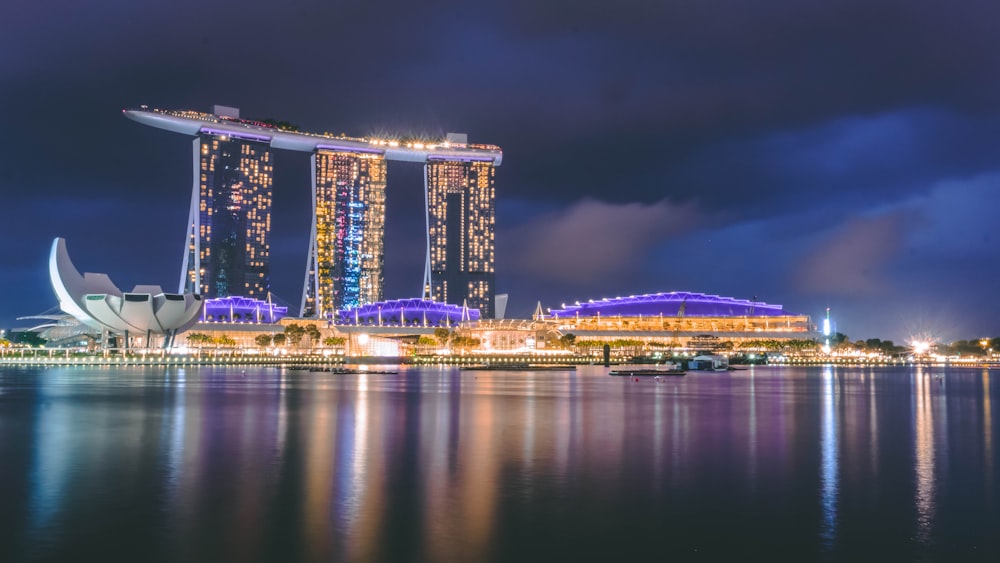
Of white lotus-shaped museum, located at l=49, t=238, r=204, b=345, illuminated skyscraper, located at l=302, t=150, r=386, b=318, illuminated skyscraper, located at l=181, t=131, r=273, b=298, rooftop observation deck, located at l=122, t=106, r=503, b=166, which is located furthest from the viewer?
illuminated skyscraper, located at l=302, t=150, r=386, b=318

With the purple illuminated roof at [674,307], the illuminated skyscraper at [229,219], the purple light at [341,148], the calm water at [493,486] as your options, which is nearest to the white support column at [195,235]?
the illuminated skyscraper at [229,219]

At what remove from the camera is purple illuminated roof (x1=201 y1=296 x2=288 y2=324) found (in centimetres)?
15188

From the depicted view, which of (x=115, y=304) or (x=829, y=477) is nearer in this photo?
(x=829, y=477)

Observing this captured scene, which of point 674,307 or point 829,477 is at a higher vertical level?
point 674,307

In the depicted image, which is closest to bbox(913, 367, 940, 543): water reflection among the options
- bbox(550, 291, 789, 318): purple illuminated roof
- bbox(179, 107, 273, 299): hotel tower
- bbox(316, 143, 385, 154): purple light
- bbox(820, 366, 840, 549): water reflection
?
bbox(820, 366, 840, 549): water reflection

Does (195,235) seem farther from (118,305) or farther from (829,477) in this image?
(829,477)

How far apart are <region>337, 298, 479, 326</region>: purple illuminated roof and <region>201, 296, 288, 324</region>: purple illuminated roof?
15558mm

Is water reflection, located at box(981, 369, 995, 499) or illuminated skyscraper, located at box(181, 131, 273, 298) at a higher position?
illuminated skyscraper, located at box(181, 131, 273, 298)

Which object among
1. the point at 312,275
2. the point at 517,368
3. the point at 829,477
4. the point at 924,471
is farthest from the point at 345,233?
the point at 829,477

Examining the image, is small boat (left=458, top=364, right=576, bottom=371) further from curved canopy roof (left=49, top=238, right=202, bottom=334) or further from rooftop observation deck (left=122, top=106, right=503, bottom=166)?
rooftop observation deck (left=122, top=106, right=503, bottom=166)

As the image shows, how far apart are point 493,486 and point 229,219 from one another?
15927cm

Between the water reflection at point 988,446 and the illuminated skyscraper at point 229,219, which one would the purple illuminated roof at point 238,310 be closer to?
the illuminated skyscraper at point 229,219

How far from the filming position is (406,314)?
528ft

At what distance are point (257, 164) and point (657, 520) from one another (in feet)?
552
